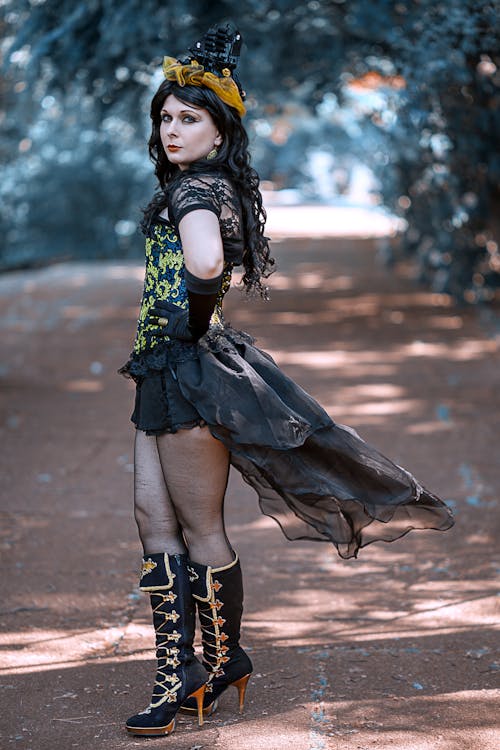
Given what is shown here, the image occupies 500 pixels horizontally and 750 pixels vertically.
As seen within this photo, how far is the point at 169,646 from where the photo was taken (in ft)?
11.4

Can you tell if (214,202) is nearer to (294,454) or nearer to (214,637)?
(294,454)

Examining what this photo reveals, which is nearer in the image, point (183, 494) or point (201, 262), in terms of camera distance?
point (201, 262)

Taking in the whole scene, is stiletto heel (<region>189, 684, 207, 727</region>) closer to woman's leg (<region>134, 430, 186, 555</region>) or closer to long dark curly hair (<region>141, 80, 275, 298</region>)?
woman's leg (<region>134, 430, 186, 555</region>)

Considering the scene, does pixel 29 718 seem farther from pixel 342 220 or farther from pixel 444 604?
pixel 342 220

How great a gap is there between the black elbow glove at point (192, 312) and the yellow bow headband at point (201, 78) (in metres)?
0.58

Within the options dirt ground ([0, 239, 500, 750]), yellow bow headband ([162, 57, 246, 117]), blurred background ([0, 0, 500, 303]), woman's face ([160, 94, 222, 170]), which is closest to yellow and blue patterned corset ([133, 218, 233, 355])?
woman's face ([160, 94, 222, 170])

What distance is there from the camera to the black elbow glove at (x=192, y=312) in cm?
323

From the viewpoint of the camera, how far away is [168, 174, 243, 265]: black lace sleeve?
325 cm

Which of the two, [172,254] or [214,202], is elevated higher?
[214,202]

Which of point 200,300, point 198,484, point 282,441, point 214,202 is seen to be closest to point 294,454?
point 282,441

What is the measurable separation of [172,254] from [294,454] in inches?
28.1

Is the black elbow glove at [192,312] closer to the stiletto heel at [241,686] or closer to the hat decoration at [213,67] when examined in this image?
the hat decoration at [213,67]

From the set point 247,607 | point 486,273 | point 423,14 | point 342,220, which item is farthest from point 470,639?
point 342,220

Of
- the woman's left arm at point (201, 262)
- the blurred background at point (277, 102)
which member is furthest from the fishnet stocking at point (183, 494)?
the blurred background at point (277, 102)
